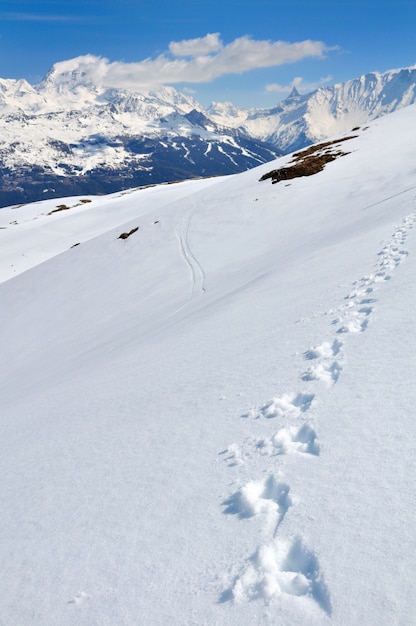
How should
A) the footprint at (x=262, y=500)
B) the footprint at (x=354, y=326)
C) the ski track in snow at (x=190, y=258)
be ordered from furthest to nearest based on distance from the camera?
1. the ski track in snow at (x=190, y=258)
2. the footprint at (x=354, y=326)
3. the footprint at (x=262, y=500)

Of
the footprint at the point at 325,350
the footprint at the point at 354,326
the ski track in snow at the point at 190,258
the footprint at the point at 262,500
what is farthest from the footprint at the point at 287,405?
the ski track in snow at the point at 190,258

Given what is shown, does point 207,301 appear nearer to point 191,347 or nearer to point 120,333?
point 120,333

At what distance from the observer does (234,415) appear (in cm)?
715

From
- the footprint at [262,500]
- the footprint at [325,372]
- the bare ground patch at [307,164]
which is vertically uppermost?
the bare ground patch at [307,164]

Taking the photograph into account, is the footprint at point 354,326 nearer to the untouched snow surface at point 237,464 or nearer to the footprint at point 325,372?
the untouched snow surface at point 237,464

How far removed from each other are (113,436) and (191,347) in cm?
455

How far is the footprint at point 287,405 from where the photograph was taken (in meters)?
6.64

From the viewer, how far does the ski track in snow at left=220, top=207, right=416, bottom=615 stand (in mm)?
3861

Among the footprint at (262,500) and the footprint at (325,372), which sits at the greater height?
the footprint at (262,500)

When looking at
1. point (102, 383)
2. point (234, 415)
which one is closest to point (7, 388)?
point (102, 383)

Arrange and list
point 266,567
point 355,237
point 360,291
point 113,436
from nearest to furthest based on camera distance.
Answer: point 266,567 < point 113,436 < point 360,291 < point 355,237

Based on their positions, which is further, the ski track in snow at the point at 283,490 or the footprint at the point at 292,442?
the footprint at the point at 292,442

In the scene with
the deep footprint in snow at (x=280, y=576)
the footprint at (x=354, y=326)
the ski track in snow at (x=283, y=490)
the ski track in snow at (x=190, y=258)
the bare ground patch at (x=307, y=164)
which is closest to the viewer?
the deep footprint in snow at (x=280, y=576)

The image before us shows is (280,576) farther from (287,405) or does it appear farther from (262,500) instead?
(287,405)
